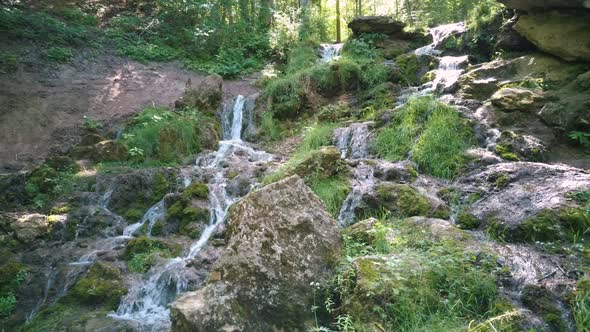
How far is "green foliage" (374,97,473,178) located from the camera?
7.67 meters

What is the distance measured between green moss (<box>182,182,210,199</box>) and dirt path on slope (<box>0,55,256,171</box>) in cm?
438

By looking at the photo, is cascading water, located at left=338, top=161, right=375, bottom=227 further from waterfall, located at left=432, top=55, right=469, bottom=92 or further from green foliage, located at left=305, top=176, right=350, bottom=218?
waterfall, located at left=432, top=55, right=469, bottom=92

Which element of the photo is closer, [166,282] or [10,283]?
[166,282]

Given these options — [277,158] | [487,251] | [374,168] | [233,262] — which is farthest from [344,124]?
[233,262]

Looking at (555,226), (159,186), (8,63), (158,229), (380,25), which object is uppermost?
(380,25)

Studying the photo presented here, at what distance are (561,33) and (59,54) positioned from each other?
14579mm

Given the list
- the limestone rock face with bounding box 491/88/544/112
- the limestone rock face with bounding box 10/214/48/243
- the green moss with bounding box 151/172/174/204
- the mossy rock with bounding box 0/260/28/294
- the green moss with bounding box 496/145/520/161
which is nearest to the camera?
the mossy rock with bounding box 0/260/28/294

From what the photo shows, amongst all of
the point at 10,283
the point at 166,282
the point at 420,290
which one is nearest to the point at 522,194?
the point at 420,290

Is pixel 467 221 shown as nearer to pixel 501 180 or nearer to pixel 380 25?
pixel 501 180

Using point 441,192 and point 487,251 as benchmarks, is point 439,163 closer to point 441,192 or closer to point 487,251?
point 441,192

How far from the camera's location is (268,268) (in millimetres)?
3979

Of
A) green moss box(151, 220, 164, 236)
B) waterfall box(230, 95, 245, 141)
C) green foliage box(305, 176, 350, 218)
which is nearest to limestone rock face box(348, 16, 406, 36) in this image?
waterfall box(230, 95, 245, 141)

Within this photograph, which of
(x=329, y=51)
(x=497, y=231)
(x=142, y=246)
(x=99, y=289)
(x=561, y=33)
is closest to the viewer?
(x=497, y=231)

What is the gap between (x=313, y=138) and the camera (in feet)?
32.4
